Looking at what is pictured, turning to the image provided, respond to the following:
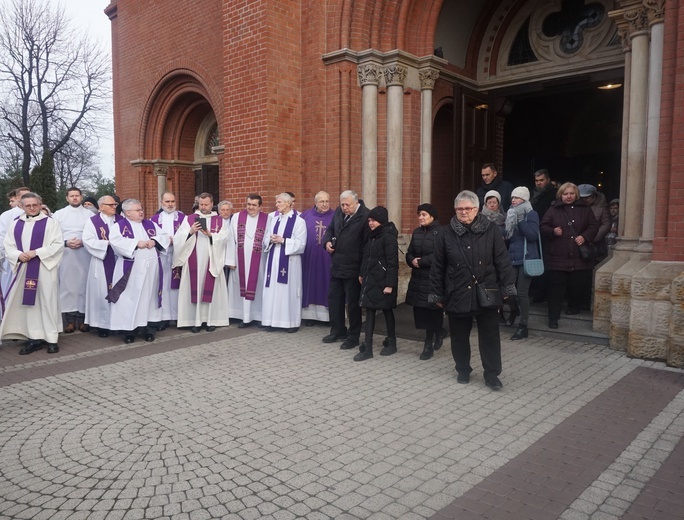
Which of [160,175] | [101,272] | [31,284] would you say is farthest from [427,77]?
[160,175]

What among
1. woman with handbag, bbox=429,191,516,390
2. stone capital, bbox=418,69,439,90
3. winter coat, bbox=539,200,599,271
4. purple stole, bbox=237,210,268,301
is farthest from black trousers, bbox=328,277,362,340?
stone capital, bbox=418,69,439,90

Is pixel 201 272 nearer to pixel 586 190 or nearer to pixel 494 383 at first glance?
pixel 494 383

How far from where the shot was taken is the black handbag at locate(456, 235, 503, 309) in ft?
15.9

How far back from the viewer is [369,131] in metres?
8.73

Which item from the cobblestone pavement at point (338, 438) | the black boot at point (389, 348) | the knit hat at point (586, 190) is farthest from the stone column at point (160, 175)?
the knit hat at point (586, 190)

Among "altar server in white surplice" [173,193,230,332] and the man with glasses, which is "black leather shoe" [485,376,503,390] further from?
the man with glasses

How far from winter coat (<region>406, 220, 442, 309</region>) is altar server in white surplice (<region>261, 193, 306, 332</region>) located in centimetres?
210

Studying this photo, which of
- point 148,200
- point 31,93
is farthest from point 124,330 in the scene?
point 31,93

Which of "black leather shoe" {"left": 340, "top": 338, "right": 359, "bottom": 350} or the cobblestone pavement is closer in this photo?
the cobblestone pavement

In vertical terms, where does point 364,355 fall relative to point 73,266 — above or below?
below

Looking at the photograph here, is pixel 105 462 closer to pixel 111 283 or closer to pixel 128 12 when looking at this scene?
pixel 111 283

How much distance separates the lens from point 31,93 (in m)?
27.7

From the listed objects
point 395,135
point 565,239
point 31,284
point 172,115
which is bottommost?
point 31,284

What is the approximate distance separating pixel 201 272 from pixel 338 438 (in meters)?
4.62
